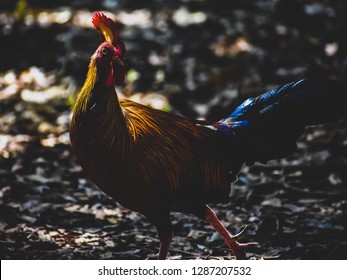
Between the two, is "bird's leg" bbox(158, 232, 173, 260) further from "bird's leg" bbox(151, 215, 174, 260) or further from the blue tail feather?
the blue tail feather

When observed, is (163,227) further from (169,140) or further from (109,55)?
(109,55)

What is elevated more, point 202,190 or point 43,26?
point 43,26

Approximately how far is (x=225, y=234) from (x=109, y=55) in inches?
57.2

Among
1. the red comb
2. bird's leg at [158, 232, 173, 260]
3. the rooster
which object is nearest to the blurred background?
bird's leg at [158, 232, 173, 260]

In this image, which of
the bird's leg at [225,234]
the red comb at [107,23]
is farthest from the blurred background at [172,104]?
the red comb at [107,23]

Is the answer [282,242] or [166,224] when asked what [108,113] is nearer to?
[166,224]

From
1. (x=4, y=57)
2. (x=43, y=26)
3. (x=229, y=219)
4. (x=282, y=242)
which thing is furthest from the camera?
(x=43, y=26)

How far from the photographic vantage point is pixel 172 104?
26.7 feet

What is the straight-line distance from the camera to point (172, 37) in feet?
33.0

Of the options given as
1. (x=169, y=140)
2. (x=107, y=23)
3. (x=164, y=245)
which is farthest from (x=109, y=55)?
(x=164, y=245)

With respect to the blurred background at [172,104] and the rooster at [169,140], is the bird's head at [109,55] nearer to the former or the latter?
the rooster at [169,140]

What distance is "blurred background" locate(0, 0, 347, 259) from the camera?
5293 mm

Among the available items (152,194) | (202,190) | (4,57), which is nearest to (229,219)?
(202,190)
